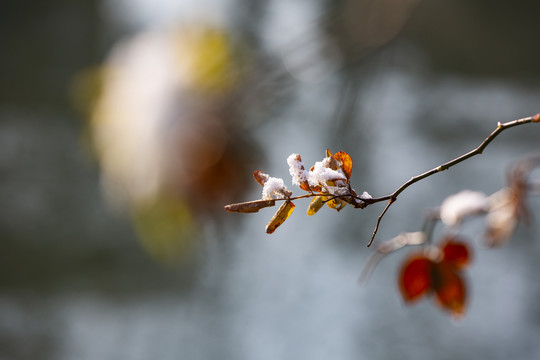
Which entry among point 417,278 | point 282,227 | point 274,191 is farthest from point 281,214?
point 282,227

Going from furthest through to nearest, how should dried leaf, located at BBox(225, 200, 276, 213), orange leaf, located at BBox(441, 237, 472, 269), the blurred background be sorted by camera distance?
the blurred background < orange leaf, located at BBox(441, 237, 472, 269) < dried leaf, located at BBox(225, 200, 276, 213)

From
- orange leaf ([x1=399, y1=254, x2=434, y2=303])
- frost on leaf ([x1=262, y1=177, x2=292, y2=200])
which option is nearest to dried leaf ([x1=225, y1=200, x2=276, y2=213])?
frost on leaf ([x1=262, y1=177, x2=292, y2=200])

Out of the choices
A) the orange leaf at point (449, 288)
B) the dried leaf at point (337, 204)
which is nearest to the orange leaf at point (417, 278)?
the orange leaf at point (449, 288)

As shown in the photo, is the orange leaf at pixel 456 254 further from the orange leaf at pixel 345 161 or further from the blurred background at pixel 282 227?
the blurred background at pixel 282 227

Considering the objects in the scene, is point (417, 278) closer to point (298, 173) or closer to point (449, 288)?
point (449, 288)

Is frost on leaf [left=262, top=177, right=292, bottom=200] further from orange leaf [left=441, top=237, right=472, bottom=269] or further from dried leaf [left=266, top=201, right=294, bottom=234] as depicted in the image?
orange leaf [left=441, top=237, right=472, bottom=269]

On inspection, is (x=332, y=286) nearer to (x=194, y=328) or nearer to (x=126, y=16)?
(x=194, y=328)

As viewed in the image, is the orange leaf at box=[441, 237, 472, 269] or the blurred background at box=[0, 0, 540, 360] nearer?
the orange leaf at box=[441, 237, 472, 269]
